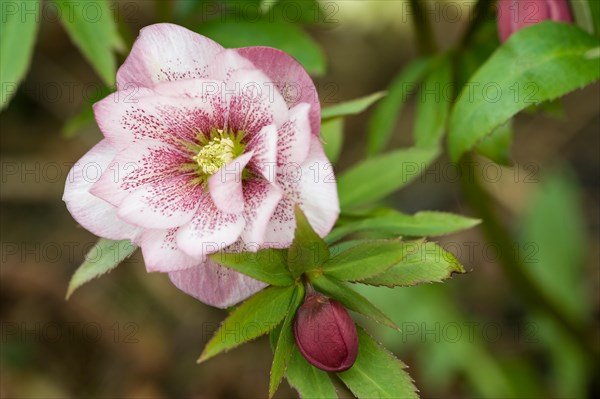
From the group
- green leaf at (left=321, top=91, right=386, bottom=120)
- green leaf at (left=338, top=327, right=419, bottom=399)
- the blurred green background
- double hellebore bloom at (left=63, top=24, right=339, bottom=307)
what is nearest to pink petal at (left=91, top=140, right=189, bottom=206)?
double hellebore bloom at (left=63, top=24, right=339, bottom=307)

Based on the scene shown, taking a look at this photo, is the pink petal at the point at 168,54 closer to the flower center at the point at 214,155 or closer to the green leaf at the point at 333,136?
the flower center at the point at 214,155

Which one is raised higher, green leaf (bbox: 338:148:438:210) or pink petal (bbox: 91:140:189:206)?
pink petal (bbox: 91:140:189:206)

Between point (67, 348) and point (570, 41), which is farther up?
point (570, 41)

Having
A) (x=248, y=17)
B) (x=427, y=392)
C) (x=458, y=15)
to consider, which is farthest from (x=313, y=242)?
(x=458, y=15)

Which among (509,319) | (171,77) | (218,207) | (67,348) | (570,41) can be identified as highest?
(171,77)

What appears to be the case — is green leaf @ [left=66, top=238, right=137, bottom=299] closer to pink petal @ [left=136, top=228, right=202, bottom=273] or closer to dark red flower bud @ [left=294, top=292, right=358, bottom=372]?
pink petal @ [left=136, top=228, right=202, bottom=273]

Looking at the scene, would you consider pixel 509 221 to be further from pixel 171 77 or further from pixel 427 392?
pixel 171 77

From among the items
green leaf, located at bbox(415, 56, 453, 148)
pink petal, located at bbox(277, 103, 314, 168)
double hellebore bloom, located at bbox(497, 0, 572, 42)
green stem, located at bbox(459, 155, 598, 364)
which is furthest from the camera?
green stem, located at bbox(459, 155, 598, 364)
